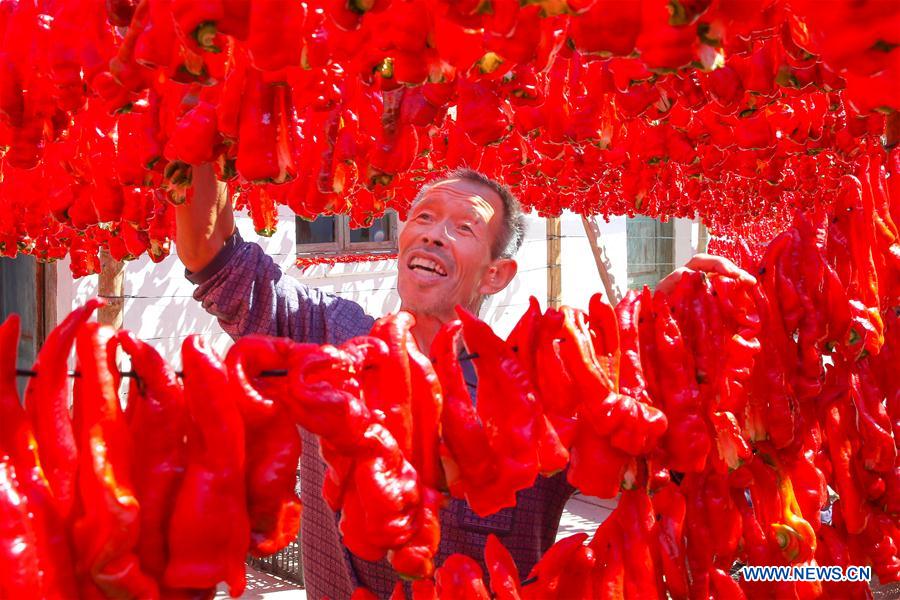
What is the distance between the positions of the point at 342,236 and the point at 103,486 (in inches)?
260

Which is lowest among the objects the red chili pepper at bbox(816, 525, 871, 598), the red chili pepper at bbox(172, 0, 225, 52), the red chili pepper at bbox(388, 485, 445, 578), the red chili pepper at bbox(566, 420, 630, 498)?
the red chili pepper at bbox(816, 525, 871, 598)

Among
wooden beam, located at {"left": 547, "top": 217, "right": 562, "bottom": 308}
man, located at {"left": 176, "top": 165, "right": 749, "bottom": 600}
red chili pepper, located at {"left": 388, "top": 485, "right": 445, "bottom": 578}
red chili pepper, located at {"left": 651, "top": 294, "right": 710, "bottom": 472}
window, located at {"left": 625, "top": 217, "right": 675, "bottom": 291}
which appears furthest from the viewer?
window, located at {"left": 625, "top": 217, "right": 675, "bottom": 291}

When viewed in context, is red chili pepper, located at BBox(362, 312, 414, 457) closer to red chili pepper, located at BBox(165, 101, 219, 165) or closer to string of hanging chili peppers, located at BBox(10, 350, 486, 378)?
string of hanging chili peppers, located at BBox(10, 350, 486, 378)

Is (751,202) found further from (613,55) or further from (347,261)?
(613,55)

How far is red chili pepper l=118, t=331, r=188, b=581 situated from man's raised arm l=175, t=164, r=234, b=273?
621mm

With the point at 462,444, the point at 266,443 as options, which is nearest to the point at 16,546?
the point at 266,443

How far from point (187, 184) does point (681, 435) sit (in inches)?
33.8

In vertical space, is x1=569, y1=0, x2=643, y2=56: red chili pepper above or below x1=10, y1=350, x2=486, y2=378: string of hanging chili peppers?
above

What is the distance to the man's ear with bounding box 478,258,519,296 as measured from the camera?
205cm

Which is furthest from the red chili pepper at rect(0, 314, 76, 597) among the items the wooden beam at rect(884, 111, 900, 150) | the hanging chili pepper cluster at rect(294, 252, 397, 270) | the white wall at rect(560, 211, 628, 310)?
the white wall at rect(560, 211, 628, 310)

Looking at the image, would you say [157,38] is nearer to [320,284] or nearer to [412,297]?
[412,297]

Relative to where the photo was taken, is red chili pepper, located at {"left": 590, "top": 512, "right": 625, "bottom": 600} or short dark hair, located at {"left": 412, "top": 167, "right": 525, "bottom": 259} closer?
red chili pepper, located at {"left": 590, "top": 512, "right": 625, "bottom": 600}

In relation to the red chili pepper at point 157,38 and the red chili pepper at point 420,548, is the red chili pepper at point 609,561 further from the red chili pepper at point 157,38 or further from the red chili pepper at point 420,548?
the red chili pepper at point 157,38

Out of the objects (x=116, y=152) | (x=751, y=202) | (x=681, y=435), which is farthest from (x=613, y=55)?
(x=751, y=202)
